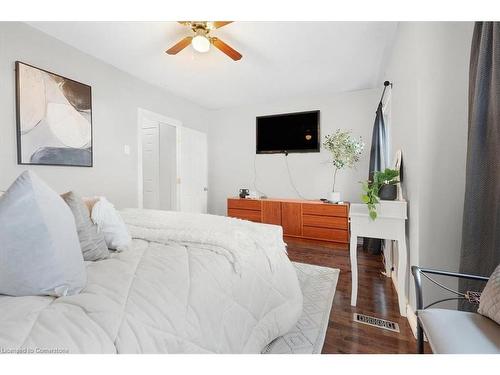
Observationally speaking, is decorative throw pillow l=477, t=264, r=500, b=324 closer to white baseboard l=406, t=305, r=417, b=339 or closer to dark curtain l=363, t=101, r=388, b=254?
white baseboard l=406, t=305, r=417, b=339

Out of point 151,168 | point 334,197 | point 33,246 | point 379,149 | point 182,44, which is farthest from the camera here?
point 151,168

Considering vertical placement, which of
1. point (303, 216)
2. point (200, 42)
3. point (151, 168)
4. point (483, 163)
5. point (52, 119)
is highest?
point (200, 42)

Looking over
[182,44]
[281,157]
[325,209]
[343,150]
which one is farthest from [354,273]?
[281,157]

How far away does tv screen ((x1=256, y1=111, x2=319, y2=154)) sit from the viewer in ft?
12.5

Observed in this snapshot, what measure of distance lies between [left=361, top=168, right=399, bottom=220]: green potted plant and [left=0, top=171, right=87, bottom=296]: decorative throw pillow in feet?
5.52

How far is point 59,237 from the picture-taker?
749 millimetres

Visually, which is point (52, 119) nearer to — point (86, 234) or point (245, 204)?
point (86, 234)

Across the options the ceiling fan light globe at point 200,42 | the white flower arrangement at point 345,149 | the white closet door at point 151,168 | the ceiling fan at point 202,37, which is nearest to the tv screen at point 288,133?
the white flower arrangement at point 345,149

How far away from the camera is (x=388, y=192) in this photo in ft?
5.90

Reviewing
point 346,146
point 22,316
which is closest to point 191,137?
point 346,146

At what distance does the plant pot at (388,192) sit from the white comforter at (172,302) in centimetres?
96

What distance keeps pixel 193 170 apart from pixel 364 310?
3.30 m

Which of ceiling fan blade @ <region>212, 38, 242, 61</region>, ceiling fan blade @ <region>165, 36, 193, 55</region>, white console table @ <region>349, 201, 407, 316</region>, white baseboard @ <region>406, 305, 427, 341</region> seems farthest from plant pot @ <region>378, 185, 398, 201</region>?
ceiling fan blade @ <region>165, 36, 193, 55</region>

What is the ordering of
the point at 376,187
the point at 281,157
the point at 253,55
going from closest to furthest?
1. the point at 376,187
2. the point at 253,55
3. the point at 281,157
